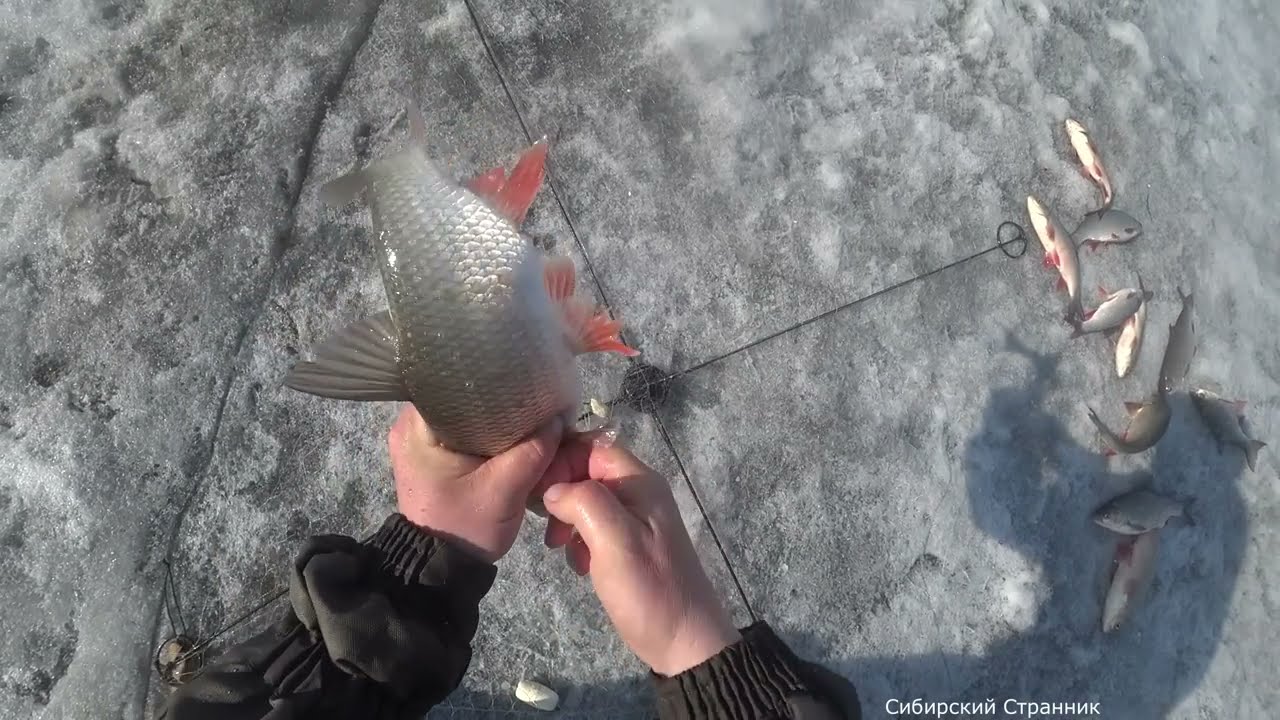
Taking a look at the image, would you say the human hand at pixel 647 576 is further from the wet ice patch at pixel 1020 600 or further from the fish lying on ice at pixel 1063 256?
the fish lying on ice at pixel 1063 256

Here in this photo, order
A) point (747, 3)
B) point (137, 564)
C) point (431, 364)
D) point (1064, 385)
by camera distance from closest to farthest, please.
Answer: point (431, 364), point (137, 564), point (1064, 385), point (747, 3)

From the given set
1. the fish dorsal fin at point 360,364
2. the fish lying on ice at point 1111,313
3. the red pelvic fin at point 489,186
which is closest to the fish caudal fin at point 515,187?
the red pelvic fin at point 489,186

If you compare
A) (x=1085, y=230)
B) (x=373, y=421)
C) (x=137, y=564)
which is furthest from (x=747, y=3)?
(x=137, y=564)

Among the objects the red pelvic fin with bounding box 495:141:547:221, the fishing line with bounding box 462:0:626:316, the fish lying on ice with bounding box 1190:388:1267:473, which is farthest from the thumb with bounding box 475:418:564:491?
the fish lying on ice with bounding box 1190:388:1267:473

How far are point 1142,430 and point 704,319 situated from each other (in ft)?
6.46

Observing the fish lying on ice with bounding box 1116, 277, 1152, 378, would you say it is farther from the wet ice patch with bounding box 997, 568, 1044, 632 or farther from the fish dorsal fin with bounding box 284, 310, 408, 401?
the fish dorsal fin with bounding box 284, 310, 408, 401

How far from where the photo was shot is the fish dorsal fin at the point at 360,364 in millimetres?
1739

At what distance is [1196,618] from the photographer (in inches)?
122

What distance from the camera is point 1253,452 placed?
10.5 feet

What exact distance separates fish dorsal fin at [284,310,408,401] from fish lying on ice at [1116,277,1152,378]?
123 inches

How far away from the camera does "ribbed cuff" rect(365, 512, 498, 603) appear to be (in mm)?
2090

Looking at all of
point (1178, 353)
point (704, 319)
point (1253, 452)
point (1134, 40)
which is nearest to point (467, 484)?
point (704, 319)

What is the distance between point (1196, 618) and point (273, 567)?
12.8ft

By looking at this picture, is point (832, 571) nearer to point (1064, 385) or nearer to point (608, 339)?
point (1064, 385)
